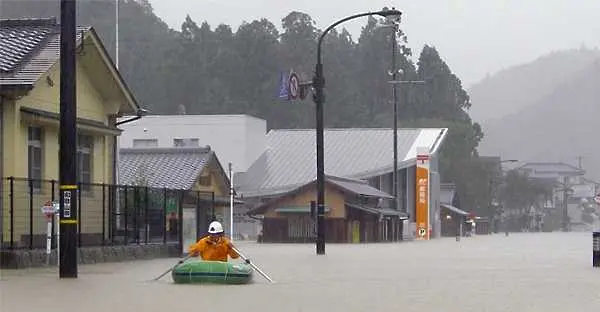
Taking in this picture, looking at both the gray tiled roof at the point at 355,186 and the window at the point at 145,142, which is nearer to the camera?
the gray tiled roof at the point at 355,186

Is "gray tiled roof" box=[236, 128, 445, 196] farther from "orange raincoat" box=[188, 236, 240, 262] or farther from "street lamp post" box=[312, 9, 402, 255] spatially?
"orange raincoat" box=[188, 236, 240, 262]

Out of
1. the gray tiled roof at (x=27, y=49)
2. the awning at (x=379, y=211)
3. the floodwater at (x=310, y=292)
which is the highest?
the gray tiled roof at (x=27, y=49)

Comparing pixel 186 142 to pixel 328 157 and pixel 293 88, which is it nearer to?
pixel 328 157

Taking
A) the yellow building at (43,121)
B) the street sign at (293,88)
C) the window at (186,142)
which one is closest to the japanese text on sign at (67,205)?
the yellow building at (43,121)

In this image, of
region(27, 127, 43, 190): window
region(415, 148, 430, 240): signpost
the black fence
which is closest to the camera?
the black fence

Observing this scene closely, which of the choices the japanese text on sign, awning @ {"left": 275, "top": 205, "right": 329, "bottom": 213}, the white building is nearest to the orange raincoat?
the japanese text on sign

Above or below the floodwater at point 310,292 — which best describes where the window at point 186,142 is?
above

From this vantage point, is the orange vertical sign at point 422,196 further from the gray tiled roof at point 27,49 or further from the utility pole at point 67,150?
the utility pole at point 67,150

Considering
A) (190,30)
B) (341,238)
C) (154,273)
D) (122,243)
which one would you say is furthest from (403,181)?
(154,273)

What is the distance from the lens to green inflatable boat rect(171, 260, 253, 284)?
750 inches

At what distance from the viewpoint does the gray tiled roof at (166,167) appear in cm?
5356

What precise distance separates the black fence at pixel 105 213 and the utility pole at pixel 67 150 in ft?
2.30

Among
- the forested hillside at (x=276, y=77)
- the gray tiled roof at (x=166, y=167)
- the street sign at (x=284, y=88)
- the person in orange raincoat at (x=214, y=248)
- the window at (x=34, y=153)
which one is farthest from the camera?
the forested hillside at (x=276, y=77)

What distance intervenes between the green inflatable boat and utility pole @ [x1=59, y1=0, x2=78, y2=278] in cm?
196
